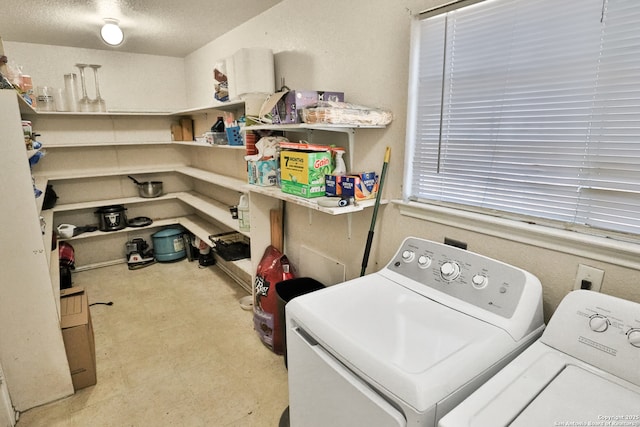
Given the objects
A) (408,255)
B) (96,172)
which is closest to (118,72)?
(96,172)

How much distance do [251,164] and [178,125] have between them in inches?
93.5

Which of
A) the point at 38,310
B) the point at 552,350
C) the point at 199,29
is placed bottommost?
the point at 38,310

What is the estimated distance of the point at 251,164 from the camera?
237 centimetres

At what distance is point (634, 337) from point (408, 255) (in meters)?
0.75

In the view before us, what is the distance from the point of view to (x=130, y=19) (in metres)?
2.74

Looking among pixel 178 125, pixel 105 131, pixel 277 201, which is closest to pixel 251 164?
pixel 277 201

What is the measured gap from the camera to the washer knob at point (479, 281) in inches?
48.3

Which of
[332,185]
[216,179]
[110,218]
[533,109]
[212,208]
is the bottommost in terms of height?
[110,218]

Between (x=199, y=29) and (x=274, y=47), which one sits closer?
(x=274, y=47)

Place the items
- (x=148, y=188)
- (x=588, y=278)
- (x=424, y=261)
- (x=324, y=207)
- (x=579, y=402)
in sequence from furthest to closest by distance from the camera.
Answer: (x=148, y=188)
(x=324, y=207)
(x=424, y=261)
(x=588, y=278)
(x=579, y=402)

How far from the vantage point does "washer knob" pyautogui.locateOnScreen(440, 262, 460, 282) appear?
1.31 metres

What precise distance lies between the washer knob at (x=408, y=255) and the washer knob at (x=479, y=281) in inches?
10.9

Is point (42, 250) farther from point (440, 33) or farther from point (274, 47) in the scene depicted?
point (440, 33)

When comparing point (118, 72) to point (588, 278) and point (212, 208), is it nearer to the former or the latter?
point (212, 208)
